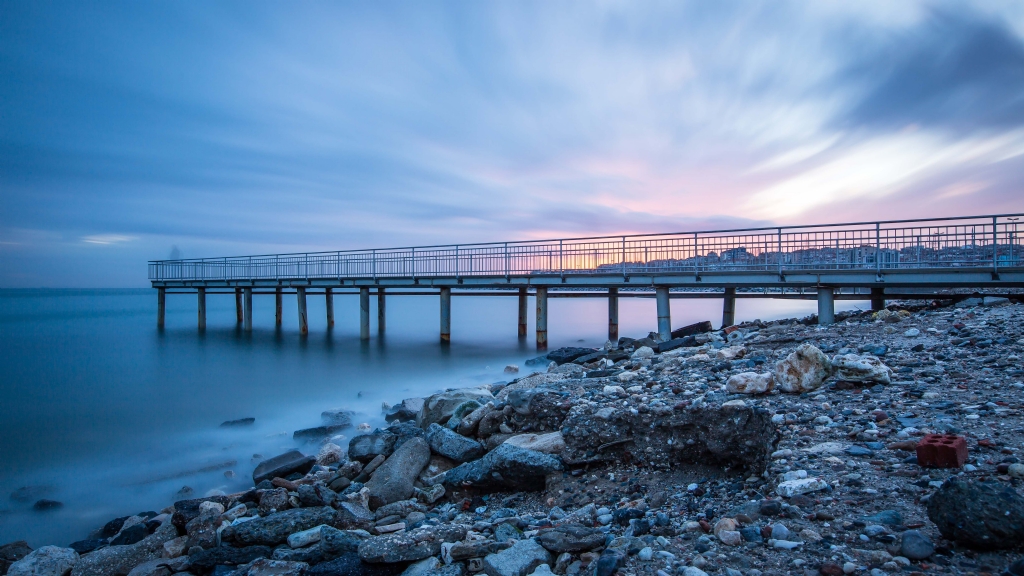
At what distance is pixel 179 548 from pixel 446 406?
391 centimetres

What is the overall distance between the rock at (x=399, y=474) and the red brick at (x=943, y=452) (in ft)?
15.6

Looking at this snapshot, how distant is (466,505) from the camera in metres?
5.29

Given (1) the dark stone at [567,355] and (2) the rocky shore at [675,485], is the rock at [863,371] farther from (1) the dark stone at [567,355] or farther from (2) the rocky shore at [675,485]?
(1) the dark stone at [567,355]

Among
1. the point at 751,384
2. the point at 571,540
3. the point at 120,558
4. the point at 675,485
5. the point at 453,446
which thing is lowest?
the point at 120,558

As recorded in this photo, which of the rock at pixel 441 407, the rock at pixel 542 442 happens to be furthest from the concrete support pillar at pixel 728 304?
the rock at pixel 542 442

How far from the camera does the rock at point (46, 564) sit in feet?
16.2

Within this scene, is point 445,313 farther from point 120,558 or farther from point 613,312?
point 120,558

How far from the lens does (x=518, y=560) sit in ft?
10.7

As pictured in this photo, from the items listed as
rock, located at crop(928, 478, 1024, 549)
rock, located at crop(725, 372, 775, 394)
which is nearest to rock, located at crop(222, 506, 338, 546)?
rock, located at crop(725, 372, 775, 394)

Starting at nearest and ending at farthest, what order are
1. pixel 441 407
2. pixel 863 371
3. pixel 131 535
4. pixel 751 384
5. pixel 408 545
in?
pixel 408 545 → pixel 863 371 → pixel 751 384 → pixel 131 535 → pixel 441 407

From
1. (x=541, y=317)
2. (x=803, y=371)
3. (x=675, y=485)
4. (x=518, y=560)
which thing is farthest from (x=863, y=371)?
(x=541, y=317)

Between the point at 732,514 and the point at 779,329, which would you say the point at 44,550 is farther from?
the point at 779,329

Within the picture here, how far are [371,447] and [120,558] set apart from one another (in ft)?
9.47

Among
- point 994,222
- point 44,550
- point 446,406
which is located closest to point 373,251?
point 446,406
